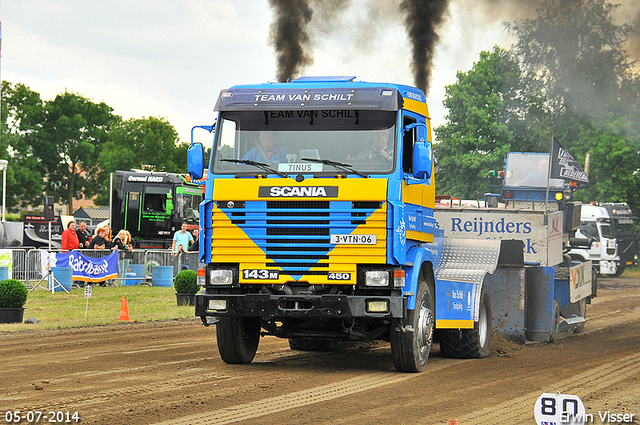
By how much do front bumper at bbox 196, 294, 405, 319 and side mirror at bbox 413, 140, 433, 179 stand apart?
5.08 feet

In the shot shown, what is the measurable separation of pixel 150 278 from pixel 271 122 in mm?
17099

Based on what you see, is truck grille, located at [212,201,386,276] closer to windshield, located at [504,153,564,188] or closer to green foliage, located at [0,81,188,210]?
windshield, located at [504,153,564,188]

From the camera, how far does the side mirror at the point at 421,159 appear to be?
9.92 meters

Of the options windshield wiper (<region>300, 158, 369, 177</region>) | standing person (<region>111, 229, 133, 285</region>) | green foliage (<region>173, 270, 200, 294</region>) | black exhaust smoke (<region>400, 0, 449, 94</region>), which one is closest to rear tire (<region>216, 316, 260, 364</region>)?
windshield wiper (<region>300, 158, 369, 177</region>)

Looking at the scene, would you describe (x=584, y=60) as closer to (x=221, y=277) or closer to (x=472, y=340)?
(x=472, y=340)

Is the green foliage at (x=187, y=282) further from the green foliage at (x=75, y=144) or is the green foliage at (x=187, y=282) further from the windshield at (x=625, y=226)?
the green foliage at (x=75, y=144)

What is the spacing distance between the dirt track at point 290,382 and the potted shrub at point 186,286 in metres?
5.55

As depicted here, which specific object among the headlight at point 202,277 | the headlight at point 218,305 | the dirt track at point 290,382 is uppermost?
the headlight at point 202,277

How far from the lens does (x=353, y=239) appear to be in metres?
9.54

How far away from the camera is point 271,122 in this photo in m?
10.2

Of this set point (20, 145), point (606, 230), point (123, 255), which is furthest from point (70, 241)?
point (20, 145)

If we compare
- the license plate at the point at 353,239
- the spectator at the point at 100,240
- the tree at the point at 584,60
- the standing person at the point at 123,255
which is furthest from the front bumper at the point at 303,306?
the spectator at the point at 100,240

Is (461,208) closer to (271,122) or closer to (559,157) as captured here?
(271,122)

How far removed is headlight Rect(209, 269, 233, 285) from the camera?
9914 mm
